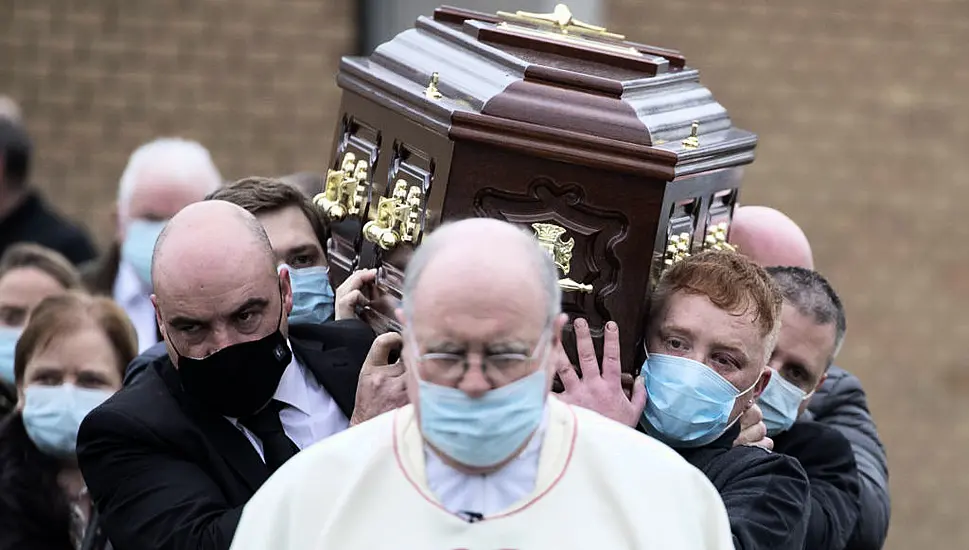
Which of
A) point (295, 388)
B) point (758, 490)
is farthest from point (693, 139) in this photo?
point (295, 388)

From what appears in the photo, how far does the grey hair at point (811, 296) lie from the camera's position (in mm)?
4727

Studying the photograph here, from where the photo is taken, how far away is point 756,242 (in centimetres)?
511

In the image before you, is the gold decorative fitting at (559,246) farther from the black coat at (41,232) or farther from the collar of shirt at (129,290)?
the black coat at (41,232)

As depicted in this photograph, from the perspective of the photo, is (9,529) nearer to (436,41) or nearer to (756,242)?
(436,41)

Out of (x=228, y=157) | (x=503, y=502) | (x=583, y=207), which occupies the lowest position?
Result: (x=228, y=157)

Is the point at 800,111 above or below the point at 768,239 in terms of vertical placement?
below

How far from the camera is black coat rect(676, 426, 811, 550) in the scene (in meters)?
4.03

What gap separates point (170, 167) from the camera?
270 inches

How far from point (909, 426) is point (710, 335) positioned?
6198 millimetres

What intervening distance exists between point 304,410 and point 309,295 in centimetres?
52

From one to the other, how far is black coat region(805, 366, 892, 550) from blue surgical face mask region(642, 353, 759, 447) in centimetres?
94

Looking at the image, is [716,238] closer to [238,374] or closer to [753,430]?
[753,430]

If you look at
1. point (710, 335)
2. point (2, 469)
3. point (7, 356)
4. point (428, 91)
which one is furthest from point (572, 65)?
point (7, 356)

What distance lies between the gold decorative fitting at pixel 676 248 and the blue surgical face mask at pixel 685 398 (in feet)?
0.89
